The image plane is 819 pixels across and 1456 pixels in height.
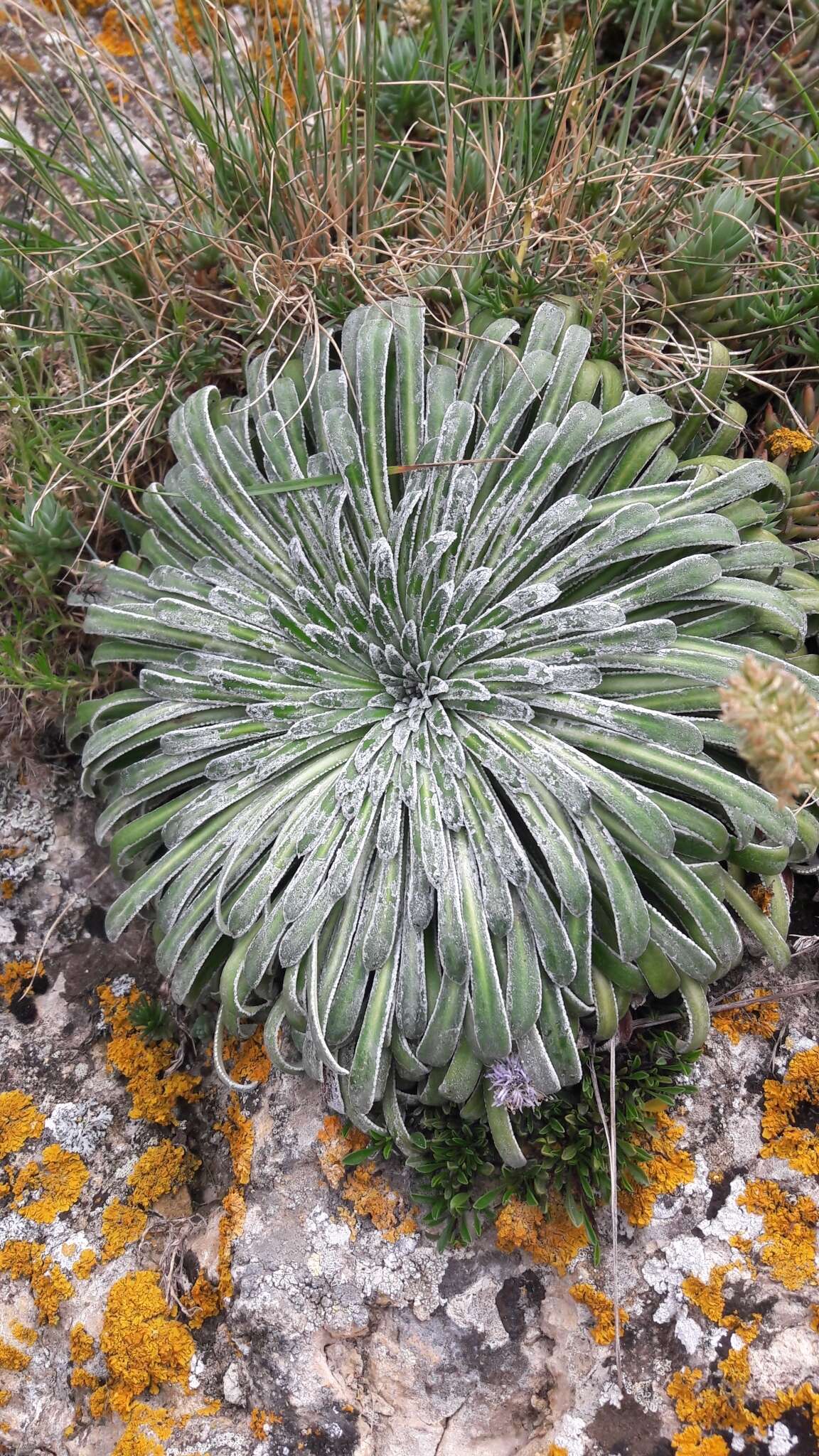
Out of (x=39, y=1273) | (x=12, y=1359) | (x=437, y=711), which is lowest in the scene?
(x=12, y=1359)

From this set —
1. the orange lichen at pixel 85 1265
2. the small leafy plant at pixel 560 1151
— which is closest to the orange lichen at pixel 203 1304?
the orange lichen at pixel 85 1265

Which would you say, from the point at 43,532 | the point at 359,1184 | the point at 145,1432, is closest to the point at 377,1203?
the point at 359,1184

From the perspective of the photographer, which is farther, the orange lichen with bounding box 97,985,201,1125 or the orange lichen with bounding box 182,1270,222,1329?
the orange lichen with bounding box 97,985,201,1125

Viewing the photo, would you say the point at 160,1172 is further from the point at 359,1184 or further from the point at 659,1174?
the point at 659,1174

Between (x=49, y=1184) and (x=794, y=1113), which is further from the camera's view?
(x=49, y=1184)

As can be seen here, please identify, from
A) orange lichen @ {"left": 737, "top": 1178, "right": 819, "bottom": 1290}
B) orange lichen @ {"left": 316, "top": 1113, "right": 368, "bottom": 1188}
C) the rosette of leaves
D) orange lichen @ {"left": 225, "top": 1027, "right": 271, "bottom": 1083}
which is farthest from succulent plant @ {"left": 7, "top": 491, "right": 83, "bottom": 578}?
orange lichen @ {"left": 737, "top": 1178, "right": 819, "bottom": 1290}

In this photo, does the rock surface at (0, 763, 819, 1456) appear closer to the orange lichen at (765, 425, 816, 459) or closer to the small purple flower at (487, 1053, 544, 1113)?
the small purple flower at (487, 1053, 544, 1113)

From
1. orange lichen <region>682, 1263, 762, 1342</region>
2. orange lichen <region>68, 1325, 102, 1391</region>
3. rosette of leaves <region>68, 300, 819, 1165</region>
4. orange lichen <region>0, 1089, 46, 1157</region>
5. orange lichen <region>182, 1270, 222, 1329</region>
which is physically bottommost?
orange lichen <region>68, 1325, 102, 1391</region>
